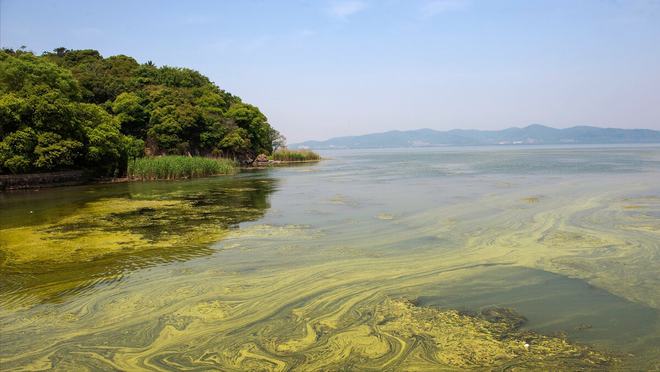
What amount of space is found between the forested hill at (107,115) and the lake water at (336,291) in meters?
13.2

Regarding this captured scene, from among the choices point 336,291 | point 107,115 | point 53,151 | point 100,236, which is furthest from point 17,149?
point 336,291

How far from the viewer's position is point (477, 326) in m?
4.64

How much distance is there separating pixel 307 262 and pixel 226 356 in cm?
340

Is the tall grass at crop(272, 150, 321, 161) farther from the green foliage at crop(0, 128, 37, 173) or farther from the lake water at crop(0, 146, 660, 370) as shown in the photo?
the lake water at crop(0, 146, 660, 370)

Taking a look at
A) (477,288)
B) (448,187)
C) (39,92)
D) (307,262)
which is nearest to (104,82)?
(39,92)

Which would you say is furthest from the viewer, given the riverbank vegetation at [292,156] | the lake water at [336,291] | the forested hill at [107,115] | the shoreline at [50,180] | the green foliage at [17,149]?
the riverbank vegetation at [292,156]

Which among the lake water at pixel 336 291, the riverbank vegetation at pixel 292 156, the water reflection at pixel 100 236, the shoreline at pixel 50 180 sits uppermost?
the riverbank vegetation at pixel 292 156

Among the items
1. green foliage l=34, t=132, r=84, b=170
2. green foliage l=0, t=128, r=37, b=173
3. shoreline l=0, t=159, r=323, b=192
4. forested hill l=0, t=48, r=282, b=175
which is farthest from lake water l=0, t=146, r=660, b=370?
forested hill l=0, t=48, r=282, b=175

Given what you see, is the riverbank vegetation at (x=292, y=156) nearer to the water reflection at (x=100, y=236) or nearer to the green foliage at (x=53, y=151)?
the green foliage at (x=53, y=151)

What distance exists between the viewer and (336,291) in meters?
5.95

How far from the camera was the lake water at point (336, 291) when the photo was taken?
4141 mm

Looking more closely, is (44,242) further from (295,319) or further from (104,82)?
(104,82)

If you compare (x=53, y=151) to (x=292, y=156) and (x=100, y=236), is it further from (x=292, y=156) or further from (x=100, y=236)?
(x=292, y=156)

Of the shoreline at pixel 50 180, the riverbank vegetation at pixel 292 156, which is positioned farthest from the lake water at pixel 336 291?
the riverbank vegetation at pixel 292 156
